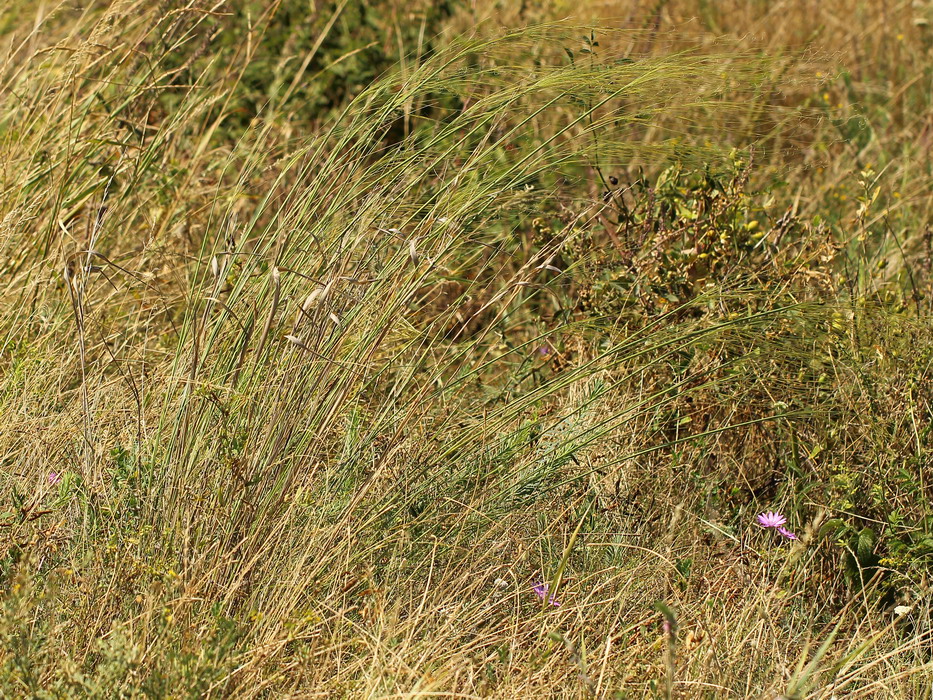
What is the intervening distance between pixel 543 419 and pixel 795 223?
916mm

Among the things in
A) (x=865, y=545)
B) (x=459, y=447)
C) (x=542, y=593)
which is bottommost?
(x=865, y=545)

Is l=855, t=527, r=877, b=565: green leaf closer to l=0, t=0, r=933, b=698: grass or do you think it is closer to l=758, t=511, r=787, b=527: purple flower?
l=0, t=0, r=933, b=698: grass

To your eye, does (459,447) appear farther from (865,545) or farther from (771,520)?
(865,545)

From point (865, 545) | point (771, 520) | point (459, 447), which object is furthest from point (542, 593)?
point (865, 545)

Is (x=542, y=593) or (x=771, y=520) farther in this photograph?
(x=771, y=520)

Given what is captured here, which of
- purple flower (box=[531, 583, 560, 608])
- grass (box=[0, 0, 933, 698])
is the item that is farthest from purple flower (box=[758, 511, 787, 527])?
purple flower (box=[531, 583, 560, 608])

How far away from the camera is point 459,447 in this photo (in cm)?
184

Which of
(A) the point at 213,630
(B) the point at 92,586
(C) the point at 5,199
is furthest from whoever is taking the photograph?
(C) the point at 5,199

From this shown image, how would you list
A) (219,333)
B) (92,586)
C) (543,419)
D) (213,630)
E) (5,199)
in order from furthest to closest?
(5,199) < (543,419) < (219,333) < (92,586) < (213,630)

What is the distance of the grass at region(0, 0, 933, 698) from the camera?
1.58m

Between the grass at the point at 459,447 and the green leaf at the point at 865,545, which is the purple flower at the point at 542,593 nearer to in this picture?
the grass at the point at 459,447

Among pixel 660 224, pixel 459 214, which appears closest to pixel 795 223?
pixel 660 224

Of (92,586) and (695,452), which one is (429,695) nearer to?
(92,586)

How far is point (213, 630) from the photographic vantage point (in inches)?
56.5
